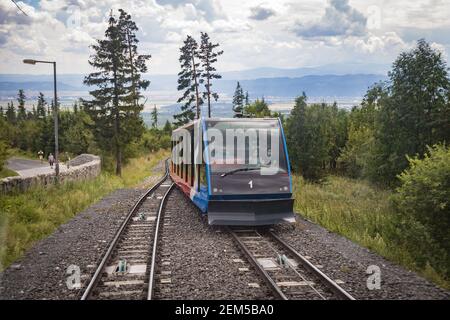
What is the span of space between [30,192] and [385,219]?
1274cm

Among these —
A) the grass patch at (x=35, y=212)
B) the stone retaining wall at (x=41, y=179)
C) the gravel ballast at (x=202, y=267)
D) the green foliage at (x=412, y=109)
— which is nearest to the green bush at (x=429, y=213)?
the gravel ballast at (x=202, y=267)

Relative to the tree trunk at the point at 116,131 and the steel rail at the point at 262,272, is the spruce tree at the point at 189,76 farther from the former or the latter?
the steel rail at the point at 262,272

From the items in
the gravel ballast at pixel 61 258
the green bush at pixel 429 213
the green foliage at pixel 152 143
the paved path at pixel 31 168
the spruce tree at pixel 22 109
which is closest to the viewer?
the gravel ballast at pixel 61 258

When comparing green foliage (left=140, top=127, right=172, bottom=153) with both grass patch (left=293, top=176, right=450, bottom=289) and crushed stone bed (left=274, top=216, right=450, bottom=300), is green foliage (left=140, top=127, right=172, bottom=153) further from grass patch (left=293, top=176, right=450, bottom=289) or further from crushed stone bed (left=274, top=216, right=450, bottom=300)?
crushed stone bed (left=274, top=216, right=450, bottom=300)

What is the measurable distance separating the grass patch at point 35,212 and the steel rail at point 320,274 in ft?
19.2

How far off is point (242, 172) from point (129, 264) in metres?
4.18

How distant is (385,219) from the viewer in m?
11.5

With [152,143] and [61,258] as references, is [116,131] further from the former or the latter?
[152,143]

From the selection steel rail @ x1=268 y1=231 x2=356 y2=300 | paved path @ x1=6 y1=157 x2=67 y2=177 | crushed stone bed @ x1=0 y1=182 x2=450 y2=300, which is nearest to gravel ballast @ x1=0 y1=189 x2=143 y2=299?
crushed stone bed @ x1=0 y1=182 x2=450 y2=300

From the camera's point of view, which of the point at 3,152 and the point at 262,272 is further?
the point at 3,152

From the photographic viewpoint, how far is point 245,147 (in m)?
11.8

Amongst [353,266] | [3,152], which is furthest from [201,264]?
[3,152]

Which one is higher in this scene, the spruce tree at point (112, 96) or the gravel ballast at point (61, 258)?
the spruce tree at point (112, 96)

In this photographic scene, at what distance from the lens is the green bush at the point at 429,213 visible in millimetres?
8867
